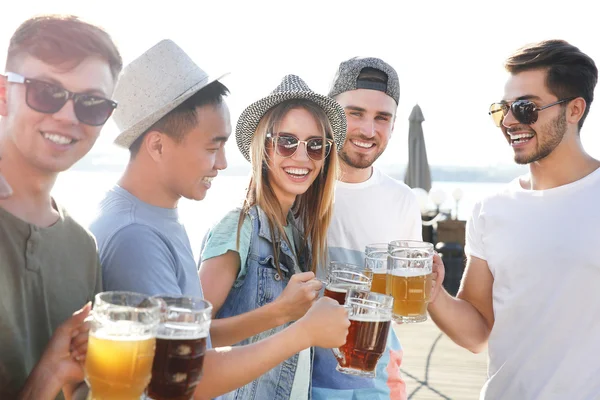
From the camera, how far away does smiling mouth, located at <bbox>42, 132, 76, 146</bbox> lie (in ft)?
5.31

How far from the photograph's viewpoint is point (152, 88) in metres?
2.16

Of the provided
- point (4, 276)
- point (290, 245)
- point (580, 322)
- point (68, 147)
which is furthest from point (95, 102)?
point (580, 322)

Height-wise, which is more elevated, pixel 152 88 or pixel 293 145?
pixel 152 88

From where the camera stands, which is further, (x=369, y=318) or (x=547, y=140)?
(x=547, y=140)

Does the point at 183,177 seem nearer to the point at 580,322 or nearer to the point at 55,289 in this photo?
the point at 55,289

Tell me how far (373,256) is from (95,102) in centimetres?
129

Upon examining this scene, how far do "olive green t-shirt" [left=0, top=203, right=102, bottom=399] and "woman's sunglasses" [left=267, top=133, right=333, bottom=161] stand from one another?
4.24 ft

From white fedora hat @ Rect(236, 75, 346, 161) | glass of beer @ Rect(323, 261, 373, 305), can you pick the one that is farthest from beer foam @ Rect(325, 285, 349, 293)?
white fedora hat @ Rect(236, 75, 346, 161)

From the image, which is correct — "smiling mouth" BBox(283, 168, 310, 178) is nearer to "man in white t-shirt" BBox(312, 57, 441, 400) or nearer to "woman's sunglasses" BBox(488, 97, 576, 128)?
"man in white t-shirt" BBox(312, 57, 441, 400)

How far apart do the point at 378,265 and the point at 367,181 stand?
1.15 metres

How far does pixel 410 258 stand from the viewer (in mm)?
2416

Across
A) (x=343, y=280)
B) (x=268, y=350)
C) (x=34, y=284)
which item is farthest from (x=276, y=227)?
(x=34, y=284)

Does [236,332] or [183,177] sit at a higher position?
[183,177]

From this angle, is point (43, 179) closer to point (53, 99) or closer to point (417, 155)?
point (53, 99)
